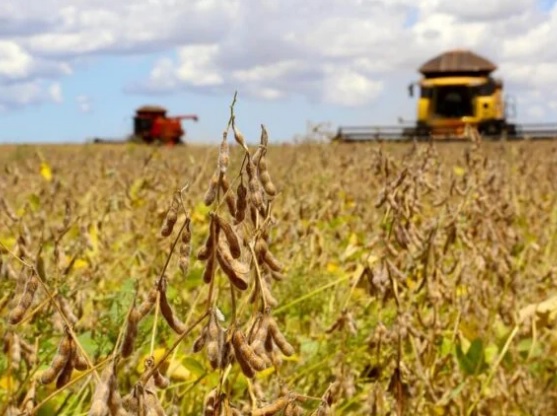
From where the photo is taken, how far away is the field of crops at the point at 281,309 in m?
1.17

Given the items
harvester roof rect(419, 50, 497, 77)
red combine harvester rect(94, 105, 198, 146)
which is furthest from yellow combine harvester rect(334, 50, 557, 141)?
red combine harvester rect(94, 105, 198, 146)

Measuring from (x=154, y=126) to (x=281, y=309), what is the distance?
35.1 m

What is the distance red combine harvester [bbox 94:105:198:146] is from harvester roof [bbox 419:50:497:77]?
8.14 metres

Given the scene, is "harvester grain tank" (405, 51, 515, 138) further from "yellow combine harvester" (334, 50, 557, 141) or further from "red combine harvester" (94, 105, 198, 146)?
"red combine harvester" (94, 105, 198, 146)

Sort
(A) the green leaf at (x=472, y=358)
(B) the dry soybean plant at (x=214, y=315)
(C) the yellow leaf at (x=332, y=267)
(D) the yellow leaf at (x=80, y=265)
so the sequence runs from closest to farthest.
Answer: (B) the dry soybean plant at (x=214, y=315) → (A) the green leaf at (x=472, y=358) → (D) the yellow leaf at (x=80, y=265) → (C) the yellow leaf at (x=332, y=267)

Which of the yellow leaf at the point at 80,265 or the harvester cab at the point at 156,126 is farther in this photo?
the harvester cab at the point at 156,126

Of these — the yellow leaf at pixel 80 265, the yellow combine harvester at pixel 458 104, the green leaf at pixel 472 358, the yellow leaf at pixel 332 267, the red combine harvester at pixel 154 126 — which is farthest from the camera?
the red combine harvester at pixel 154 126

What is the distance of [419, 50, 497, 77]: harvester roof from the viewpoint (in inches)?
1337

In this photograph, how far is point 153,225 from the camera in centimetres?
389

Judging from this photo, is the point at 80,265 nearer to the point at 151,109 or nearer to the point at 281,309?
the point at 281,309

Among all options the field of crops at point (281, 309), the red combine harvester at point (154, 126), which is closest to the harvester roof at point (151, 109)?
the red combine harvester at point (154, 126)

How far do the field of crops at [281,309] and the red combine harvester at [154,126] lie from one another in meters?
31.3

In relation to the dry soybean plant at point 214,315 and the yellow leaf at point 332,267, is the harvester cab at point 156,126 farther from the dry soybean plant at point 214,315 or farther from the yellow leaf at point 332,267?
the dry soybean plant at point 214,315

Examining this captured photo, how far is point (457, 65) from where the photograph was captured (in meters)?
→ 34.2
